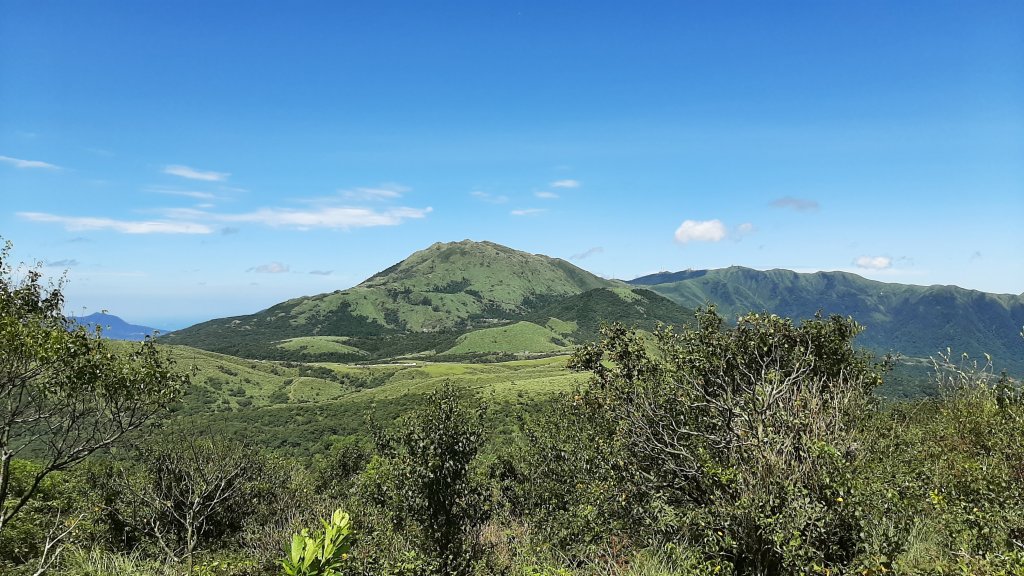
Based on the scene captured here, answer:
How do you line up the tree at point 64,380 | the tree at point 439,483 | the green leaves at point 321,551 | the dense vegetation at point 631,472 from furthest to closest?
the tree at point 439,483 → the tree at point 64,380 → the dense vegetation at point 631,472 → the green leaves at point 321,551

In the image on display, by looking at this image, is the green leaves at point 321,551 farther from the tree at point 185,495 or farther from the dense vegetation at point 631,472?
the tree at point 185,495

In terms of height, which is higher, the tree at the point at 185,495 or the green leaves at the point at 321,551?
the green leaves at the point at 321,551

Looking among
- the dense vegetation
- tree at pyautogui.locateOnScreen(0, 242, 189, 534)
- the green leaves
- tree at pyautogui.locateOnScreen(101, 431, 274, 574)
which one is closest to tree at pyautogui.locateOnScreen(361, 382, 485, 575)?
the dense vegetation

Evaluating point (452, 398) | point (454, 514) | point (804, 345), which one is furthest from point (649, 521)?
point (452, 398)

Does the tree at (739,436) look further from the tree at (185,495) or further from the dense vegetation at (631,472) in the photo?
the tree at (185,495)

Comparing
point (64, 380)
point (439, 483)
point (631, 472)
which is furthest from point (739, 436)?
point (64, 380)

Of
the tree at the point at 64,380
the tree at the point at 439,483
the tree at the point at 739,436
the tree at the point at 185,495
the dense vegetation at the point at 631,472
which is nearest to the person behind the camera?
the tree at the point at 739,436

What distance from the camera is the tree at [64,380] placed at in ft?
51.6

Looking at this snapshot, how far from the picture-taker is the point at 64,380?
56.5 ft

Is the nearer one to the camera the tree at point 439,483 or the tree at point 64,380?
the tree at point 64,380

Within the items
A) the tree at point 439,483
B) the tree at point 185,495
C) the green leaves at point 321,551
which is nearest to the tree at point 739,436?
the tree at point 439,483

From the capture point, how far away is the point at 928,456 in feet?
71.1

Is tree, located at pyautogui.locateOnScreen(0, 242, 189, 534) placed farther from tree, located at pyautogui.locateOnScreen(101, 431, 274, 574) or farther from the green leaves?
the green leaves

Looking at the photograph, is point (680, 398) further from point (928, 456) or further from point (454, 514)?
point (928, 456)
